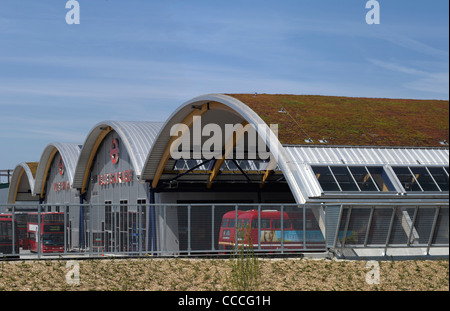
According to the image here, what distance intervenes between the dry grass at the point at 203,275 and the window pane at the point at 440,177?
3468 mm

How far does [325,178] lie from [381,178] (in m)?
2.28

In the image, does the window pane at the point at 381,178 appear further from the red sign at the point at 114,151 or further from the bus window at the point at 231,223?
the red sign at the point at 114,151

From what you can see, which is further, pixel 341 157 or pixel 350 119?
pixel 350 119

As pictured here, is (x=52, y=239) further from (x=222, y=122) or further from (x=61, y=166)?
(x=61, y=166)

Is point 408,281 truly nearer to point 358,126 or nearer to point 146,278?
point 146,278

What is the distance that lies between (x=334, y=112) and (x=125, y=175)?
18.7 meters

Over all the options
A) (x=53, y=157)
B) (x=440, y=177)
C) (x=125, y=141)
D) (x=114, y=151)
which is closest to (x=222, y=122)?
(x=125, y=141)

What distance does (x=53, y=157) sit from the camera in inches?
2692

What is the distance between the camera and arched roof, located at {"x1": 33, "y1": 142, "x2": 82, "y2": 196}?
59.8 m

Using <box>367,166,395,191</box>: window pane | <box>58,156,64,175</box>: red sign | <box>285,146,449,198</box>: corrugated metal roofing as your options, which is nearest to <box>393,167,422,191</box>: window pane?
<box>285,146,449,198</box>: corrugated metal roofing

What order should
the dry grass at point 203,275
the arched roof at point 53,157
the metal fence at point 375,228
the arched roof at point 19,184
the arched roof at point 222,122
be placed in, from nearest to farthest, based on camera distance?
the dry grass at point 203,275 → the metal fence at point 375,228 → the arched roof at point 222,122 → the arched roof at point 53,157 → the arched roof at point 19,184

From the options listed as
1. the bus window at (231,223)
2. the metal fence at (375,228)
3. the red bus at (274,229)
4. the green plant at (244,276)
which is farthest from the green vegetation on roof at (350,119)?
the green plant at (244,276)

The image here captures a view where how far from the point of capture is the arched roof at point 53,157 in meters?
59.8
